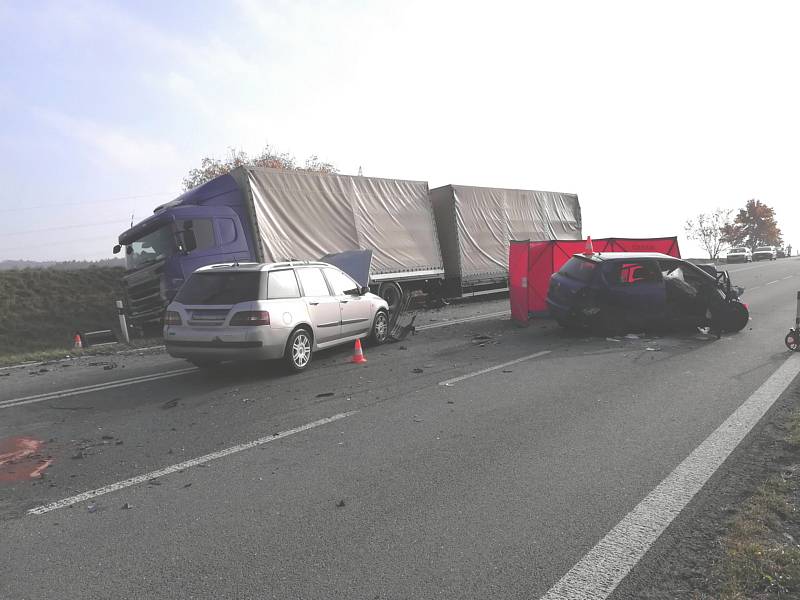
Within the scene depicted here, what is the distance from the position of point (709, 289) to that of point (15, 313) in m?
21.9

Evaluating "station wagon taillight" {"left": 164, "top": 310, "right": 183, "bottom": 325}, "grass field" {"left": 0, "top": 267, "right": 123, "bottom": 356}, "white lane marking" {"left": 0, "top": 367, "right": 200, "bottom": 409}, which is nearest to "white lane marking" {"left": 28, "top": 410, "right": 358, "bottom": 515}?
"station wagon taillight" {"left": 164, "top": 310, "right": 183, "bottom": 325}

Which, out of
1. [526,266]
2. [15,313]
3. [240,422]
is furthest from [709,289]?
[15,313]

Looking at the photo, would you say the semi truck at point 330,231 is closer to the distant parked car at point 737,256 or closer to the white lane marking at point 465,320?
the white lane marking at point 465,320

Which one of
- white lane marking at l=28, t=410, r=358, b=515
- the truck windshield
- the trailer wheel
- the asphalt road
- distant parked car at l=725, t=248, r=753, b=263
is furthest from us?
distant parked car at l=725, t=248, r=753, b=263

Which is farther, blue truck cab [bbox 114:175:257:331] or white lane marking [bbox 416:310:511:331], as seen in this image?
white lane marking [bbox 416:310:511:331]

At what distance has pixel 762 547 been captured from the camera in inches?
115

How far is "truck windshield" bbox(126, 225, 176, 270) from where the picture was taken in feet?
38.7

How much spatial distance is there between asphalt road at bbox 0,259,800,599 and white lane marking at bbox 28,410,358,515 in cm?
3

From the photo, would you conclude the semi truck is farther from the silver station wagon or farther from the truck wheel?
the silver station wagon

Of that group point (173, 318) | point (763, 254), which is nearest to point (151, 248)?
point (173, 318)

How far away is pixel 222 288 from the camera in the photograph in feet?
25.2

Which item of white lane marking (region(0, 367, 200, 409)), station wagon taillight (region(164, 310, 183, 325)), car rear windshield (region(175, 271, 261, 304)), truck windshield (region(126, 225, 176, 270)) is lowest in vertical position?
white lane marking (region(0, 367, 200, 409))

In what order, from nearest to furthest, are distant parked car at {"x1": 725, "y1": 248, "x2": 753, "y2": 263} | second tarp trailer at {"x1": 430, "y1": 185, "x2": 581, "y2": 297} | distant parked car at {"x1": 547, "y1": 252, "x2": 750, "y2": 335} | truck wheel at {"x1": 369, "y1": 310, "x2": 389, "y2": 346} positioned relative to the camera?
truck wheel at {"x1": 369, "y1": 310, "x2": 389, "y2": 346}
distant parked car at {"x1": 547, "y1": 252, "x2": 750, "y2": 335}
second tarp trailer at {"x1": 430, "y1": 185, "x2": 581, "y2": 297}
distant parked car at {"x1": 725, "y1": 248, "x2": 753, "y2": 263}

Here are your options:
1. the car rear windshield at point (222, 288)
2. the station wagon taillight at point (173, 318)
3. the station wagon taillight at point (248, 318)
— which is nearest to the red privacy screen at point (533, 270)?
the car rear windshield at point (222, 288)
